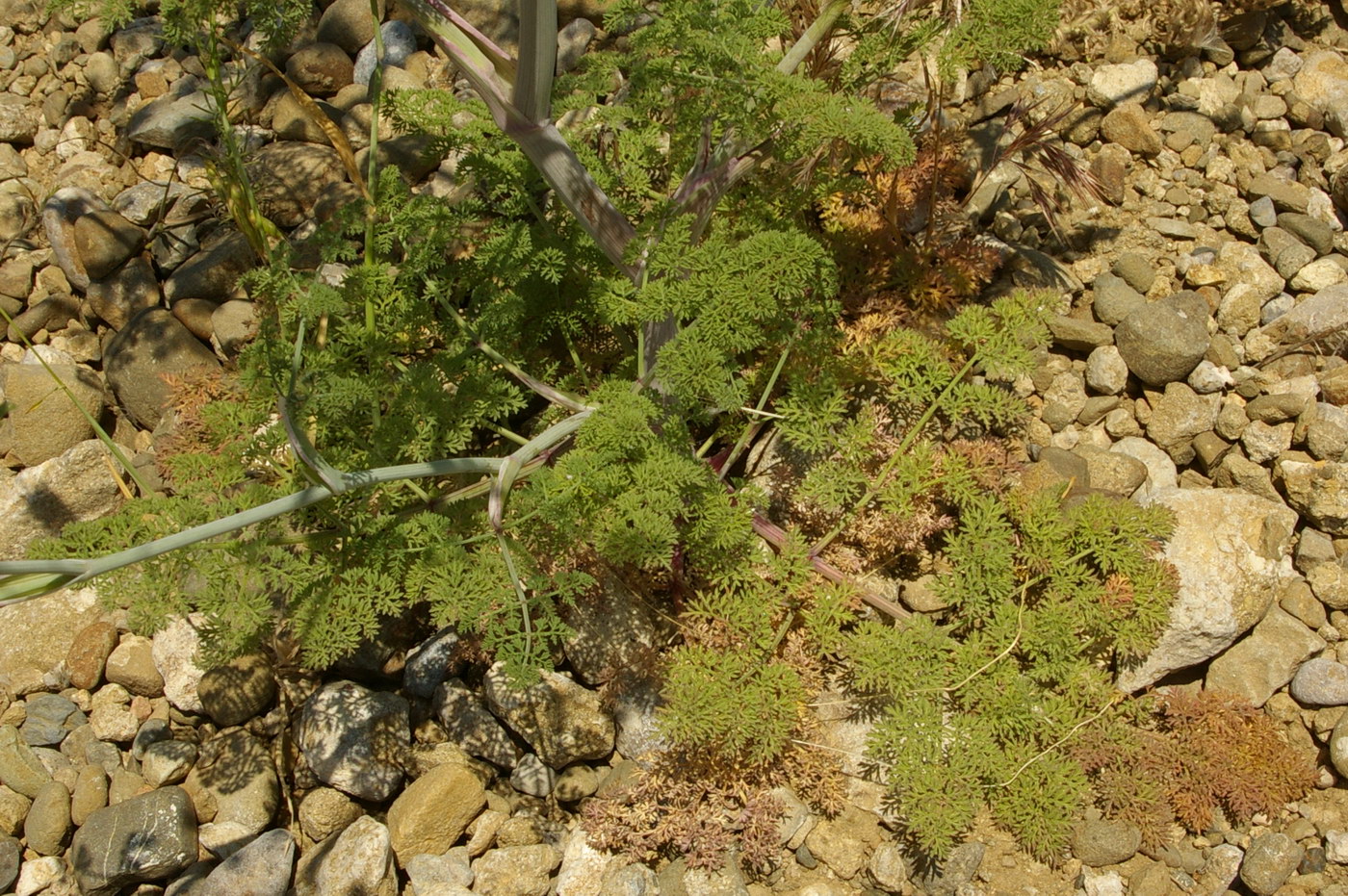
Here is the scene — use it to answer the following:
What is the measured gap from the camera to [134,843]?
11.9 ft

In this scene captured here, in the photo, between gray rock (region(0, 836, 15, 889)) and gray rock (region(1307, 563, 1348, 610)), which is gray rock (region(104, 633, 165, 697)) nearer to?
gray rock (region(0, 836, 15, 889))

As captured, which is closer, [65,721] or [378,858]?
[378,858]

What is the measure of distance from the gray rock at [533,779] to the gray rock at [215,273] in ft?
8.22

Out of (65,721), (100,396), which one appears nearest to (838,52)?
(100,396)

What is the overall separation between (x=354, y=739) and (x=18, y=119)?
3.89 m

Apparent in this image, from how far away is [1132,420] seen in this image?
4281 millimetres

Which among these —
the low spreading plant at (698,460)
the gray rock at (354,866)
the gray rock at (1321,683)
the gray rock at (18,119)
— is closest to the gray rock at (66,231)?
the gray rock at (18,119)

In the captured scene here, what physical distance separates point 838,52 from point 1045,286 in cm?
147

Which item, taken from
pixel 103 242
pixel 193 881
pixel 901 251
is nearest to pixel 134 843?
pixel 193 881

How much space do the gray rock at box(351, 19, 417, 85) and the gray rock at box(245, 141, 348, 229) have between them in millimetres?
671

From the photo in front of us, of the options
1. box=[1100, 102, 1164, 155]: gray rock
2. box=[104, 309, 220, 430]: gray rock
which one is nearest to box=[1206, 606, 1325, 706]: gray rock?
box=[1100, 102, 1164, 155]: gray rock

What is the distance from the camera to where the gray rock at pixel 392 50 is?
538cm

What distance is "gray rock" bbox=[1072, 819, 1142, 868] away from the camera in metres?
3.48

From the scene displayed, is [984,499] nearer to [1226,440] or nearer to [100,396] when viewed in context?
[1226,440]
